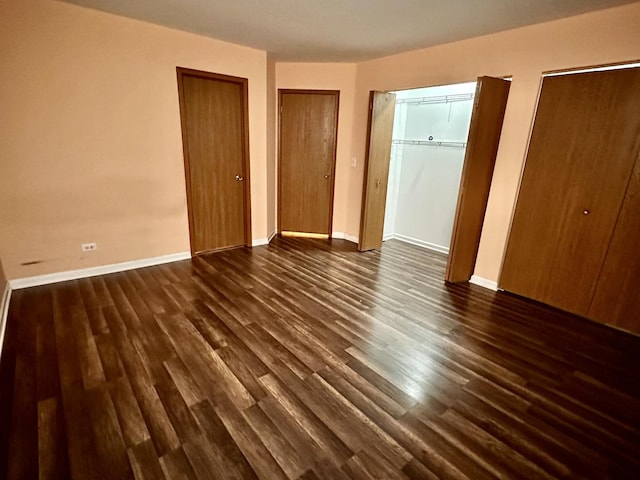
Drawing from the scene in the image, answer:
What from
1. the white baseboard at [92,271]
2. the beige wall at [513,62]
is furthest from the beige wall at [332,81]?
the white baseboard at [92,271]

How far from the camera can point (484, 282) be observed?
3.60 metres

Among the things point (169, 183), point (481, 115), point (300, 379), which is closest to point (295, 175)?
point (169, 183)

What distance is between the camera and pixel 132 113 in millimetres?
3305

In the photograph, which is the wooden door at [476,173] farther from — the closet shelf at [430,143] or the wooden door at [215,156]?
the wooden door at [215,156]

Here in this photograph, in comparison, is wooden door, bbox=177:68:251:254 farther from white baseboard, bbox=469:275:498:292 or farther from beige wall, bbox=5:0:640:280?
white baseboard, bbox=469:275:498:292

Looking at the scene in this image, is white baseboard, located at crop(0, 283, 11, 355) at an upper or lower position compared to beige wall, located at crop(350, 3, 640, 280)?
lower

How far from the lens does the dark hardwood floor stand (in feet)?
5.04

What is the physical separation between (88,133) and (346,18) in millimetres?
2738

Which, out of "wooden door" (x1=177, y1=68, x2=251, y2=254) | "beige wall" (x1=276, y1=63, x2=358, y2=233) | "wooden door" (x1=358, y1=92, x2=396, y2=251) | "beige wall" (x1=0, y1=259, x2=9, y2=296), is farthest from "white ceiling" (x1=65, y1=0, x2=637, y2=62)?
"beige wall" (x1=0, y1=259, x2=9, y2=296)

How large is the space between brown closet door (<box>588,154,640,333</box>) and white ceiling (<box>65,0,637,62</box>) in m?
1.26

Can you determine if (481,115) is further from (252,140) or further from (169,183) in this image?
(169,183)

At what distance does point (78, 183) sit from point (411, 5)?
3499 millimetres

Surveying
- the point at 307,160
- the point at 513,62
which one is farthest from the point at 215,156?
the point at 513,62

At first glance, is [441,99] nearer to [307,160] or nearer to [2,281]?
[307,160]
